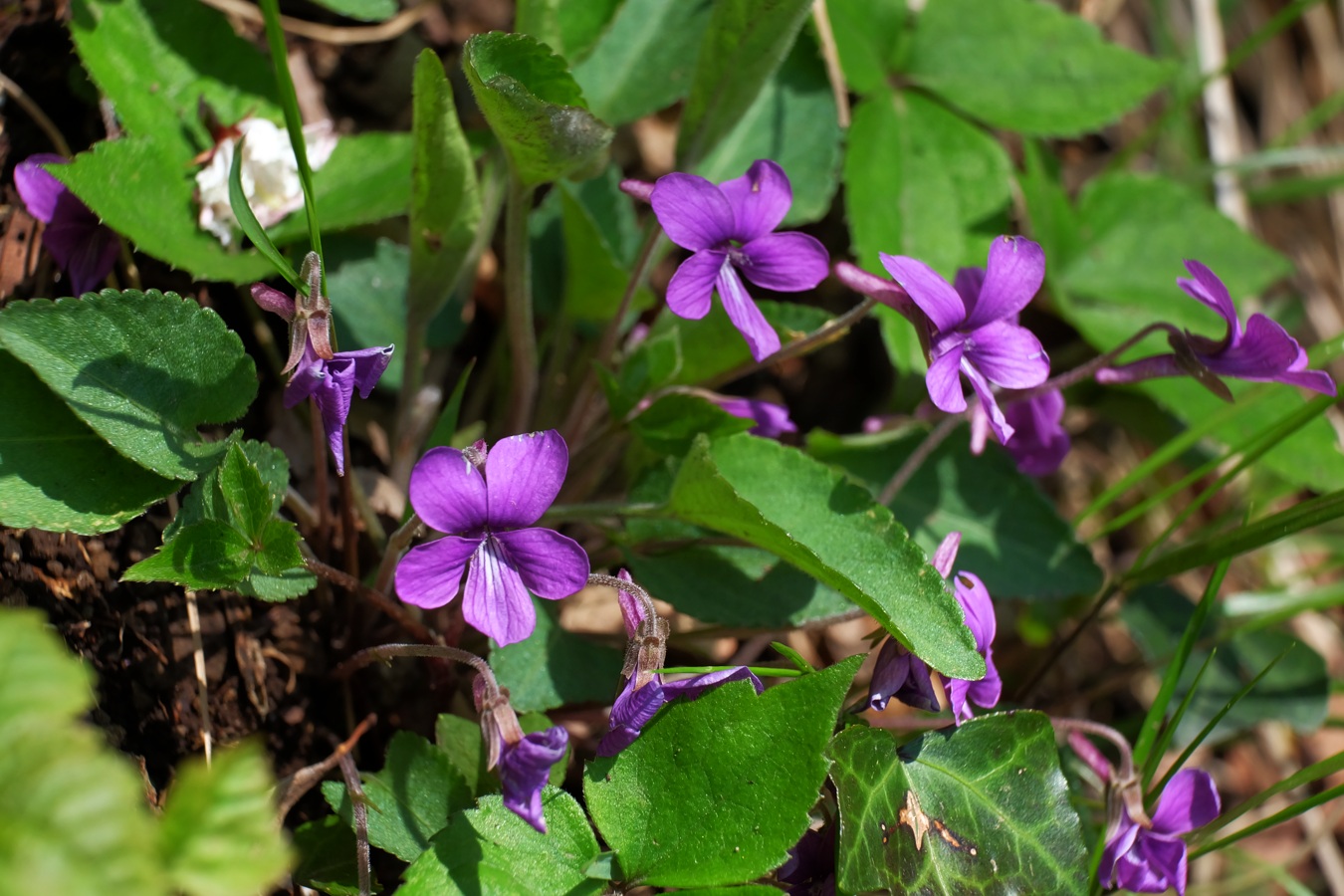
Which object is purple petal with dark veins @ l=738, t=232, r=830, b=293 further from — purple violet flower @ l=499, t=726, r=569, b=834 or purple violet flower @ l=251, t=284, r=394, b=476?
purple violet flower @ l=499, t=726, r=569, b=834

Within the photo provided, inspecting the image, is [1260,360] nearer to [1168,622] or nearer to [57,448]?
[1168,622]

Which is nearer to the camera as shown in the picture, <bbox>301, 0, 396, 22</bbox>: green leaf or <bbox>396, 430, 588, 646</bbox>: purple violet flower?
<bbox>396, 430, 588, 646</bbox>: purple violet flower

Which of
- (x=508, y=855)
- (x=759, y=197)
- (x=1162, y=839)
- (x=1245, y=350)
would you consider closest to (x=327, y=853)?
(x=508, y=855)

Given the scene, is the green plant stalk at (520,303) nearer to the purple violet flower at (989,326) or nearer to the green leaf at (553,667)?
the green leaf at (553,667)

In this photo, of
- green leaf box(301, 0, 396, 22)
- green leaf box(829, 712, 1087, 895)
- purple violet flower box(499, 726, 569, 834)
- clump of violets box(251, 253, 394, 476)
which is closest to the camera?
purple violet flower box(499, 726, 569, 834)

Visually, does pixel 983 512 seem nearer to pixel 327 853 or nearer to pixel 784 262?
pixel 784 262

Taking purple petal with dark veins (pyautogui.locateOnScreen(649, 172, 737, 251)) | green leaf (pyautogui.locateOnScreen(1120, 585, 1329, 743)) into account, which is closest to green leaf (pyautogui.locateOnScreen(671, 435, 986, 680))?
purple petal with dark veins (pyautogui.locateOnScreen(649, 172, 737, 251))

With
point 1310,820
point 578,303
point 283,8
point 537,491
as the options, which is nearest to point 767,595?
point 537,491
